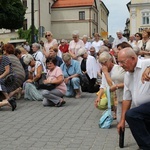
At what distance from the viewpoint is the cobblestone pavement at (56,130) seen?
6.19 meters

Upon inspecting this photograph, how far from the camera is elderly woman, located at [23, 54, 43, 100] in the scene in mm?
11406

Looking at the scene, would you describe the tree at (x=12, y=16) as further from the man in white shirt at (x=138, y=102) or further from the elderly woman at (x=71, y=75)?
the man in white shirt at (x=138, y=102)

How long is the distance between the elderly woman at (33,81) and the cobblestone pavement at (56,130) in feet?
3.66

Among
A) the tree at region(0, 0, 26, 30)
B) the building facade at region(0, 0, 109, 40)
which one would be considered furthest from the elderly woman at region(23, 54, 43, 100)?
the building facade at region(0, 0, 109, 40)

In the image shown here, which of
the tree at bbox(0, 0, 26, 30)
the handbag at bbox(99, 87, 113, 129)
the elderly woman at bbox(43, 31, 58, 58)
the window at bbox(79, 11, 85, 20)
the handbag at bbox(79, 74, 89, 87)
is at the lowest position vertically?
the handbag at bbox(99, 87, 113, 129)

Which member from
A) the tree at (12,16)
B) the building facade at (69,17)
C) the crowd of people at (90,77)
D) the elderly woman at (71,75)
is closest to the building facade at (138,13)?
the building facade at (69,17)

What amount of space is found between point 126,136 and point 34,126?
6.28ft

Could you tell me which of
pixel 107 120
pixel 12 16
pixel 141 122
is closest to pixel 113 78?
pixel 107 120

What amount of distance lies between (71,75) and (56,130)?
4741 mm

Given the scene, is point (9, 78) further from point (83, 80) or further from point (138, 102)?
point (138, 102)

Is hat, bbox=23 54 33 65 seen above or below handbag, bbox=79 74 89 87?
above

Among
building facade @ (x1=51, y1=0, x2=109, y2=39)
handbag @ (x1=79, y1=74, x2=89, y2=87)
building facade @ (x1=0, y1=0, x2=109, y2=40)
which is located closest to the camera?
handbag @ (x1=79, y1=74, x2=89, y2=87)

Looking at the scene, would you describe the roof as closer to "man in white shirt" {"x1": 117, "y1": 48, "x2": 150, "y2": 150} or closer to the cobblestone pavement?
the cobblestone pavement

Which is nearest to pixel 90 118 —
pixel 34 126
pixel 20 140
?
pixel 34 126
